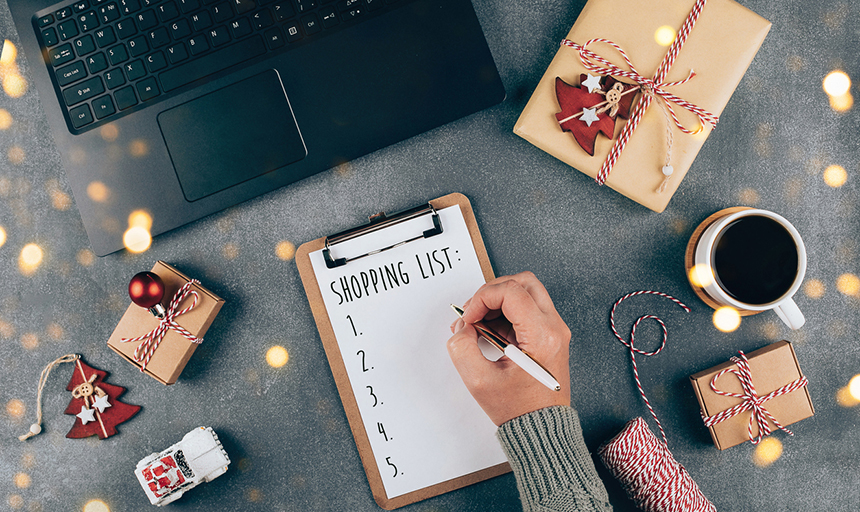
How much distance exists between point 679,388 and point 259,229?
680 mm

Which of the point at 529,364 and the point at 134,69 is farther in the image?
the point at 134,69

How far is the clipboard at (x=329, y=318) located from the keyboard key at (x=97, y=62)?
1.21ft

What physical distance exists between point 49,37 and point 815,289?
1.19m

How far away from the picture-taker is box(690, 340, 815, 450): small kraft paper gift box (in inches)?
25.1

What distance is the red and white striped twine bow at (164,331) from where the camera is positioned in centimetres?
65

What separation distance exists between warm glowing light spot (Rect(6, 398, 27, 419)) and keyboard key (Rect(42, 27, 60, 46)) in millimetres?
537

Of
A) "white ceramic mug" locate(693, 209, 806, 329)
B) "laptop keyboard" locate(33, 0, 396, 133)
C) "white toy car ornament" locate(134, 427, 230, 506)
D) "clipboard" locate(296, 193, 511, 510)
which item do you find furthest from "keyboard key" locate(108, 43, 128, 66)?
"white ceramic mug" locate(693, 209, 806, 329)

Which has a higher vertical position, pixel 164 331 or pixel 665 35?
pixel 665 35

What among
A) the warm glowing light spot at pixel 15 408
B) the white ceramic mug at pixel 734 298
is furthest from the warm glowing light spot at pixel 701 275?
the warm glowing light spot at pixel 15 408

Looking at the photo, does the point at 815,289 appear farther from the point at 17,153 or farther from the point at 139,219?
the point at 17,153

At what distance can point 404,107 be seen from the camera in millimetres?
648

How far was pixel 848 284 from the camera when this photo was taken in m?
0.69

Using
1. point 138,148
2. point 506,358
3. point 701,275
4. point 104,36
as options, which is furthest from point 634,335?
point 104,36

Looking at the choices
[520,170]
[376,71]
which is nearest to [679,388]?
[520,170]
